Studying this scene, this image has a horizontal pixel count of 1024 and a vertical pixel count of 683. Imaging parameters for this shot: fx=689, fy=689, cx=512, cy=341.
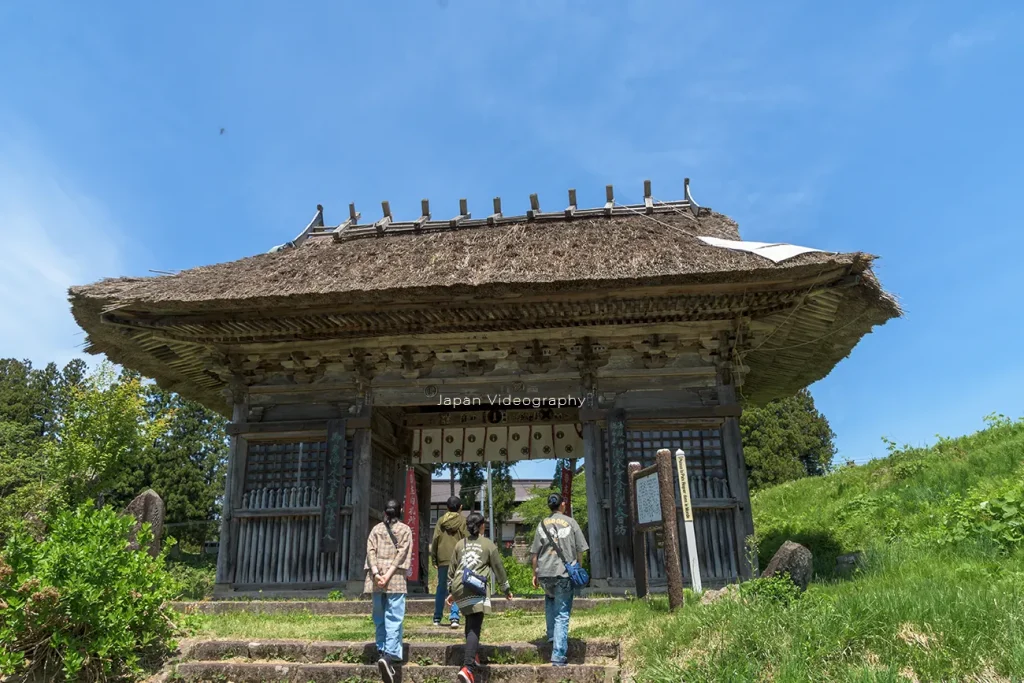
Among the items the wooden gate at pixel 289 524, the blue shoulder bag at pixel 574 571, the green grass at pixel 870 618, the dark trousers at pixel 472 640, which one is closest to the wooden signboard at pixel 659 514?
the green grass at pixel 870 618

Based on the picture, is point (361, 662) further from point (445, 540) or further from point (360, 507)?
point (360, 507)

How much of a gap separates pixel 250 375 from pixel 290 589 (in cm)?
341

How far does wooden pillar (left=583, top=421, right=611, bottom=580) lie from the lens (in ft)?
31.2

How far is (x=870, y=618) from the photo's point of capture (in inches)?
197

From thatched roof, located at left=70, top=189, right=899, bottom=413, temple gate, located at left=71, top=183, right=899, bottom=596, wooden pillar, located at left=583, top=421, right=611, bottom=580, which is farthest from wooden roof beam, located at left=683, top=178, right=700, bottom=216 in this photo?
wooden pillar, located at left=583, top=421, right=611, bottom=580

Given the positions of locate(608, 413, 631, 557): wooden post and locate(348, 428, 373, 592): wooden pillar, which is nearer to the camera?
locate(608, 413, 631, 557): wooden post

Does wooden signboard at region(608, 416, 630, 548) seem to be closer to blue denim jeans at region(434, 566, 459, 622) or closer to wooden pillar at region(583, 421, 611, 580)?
wooden pillar at region(583, 421, 611, 580)

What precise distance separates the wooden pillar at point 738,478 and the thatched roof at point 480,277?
1510 millimetres

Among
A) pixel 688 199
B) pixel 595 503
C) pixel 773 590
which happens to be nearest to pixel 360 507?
pixel 595 503

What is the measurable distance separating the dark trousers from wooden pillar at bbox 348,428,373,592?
449cm

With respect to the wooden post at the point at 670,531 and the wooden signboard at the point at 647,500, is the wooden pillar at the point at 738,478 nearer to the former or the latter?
the wooden signboard at the point at 647,500

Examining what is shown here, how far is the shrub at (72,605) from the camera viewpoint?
17.8 feet

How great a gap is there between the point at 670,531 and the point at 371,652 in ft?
9.57

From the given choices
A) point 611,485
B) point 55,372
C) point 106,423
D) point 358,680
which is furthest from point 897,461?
point 55,372
